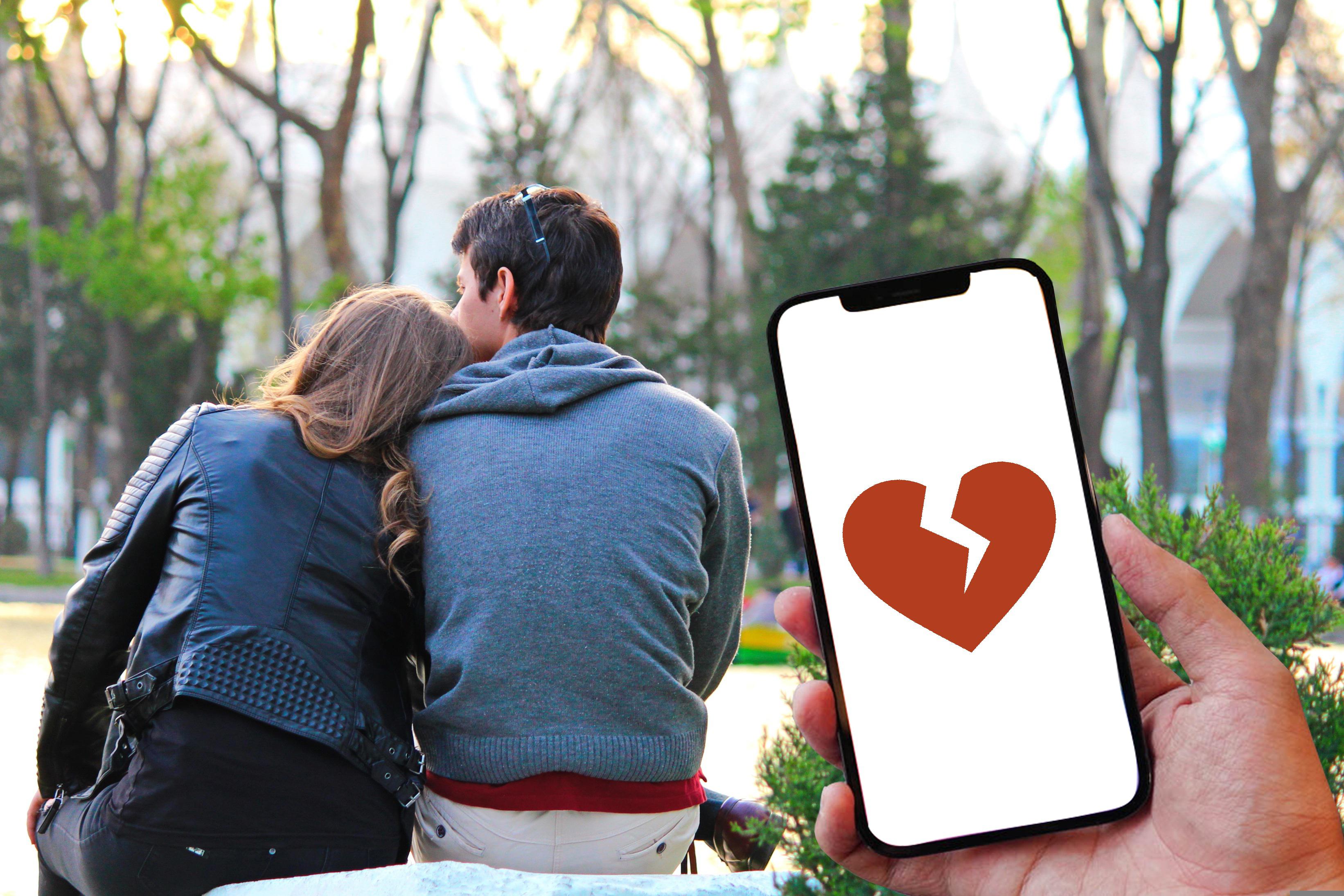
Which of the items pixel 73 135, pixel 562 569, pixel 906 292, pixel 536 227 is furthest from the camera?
pixel 73 135

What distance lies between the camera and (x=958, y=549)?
1531 mm

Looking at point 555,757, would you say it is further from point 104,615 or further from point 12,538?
point 12,538

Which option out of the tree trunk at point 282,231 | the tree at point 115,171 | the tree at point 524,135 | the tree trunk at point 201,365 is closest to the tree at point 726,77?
the tree at point 524,135

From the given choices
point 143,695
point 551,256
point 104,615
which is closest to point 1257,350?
point 551,256

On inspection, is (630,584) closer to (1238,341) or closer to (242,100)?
(1238,341)

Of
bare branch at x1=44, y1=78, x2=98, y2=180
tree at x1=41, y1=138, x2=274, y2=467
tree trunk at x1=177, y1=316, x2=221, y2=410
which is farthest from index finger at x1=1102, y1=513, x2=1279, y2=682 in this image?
tree trunk at x1=177, y1=316, x2=221, y2=410

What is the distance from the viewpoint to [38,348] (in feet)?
68.7

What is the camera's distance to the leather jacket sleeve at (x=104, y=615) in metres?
2.30

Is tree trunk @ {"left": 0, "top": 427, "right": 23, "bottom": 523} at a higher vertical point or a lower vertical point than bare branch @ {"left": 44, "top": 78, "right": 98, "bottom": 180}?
lower

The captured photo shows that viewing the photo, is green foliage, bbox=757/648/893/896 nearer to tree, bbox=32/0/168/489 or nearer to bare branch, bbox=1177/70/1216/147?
bare branch, bbox=1177/70/1216/147

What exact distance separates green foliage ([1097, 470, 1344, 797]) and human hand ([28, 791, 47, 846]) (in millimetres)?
2251

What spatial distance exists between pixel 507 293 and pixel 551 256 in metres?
0.14

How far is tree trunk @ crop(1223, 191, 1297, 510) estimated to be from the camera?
43.5 feet

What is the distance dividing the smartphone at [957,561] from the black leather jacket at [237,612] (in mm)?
1042
